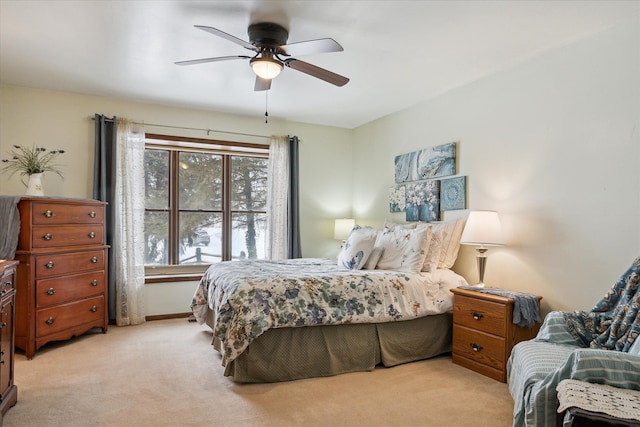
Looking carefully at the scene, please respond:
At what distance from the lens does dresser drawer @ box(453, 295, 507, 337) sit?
9.73 feet

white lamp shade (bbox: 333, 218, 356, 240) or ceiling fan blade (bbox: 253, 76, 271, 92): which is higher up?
ceiling fan blade (bbox: 253, 76, 271, 92)

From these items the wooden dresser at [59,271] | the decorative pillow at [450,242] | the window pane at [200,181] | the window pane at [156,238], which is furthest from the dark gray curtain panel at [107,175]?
the decorative pillow at [450,242]

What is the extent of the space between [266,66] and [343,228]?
2984 millimetres

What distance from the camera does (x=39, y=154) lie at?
13.9 ft

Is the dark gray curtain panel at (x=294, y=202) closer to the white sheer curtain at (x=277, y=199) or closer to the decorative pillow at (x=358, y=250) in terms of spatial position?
the white sheer curtain at (x=277, y=199)

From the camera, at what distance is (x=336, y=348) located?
311 cm

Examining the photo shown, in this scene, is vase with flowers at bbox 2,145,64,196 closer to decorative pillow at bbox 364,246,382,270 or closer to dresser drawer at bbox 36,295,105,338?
dresser drawer at bbox 36,295,105,338

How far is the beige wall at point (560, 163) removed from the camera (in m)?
2.67

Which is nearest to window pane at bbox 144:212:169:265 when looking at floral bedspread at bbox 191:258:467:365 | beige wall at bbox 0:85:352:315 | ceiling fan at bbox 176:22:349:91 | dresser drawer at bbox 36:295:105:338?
beige wall at bbox 0:85:352:315

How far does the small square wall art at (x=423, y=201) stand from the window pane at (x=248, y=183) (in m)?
2.04

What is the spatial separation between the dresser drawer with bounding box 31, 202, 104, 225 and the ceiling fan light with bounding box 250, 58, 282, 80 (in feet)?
7.61

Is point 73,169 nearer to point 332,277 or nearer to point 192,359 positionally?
point 192,359

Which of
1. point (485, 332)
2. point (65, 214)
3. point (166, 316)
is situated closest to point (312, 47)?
point (485, 332)

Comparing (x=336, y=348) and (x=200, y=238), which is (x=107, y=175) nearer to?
(x=200, y=238)
